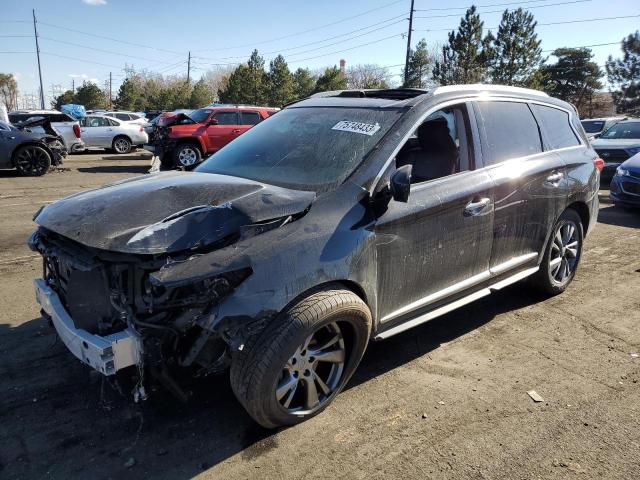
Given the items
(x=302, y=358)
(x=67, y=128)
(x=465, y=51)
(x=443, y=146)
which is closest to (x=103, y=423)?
(x=302, y=358)

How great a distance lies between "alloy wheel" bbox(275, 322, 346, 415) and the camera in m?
2.70

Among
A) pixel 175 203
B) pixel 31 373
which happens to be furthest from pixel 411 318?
pixel 31 373

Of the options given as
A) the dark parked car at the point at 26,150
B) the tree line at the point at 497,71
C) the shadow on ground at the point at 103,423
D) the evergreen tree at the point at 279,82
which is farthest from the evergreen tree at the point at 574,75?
the shadow on ground at the point at 103,423

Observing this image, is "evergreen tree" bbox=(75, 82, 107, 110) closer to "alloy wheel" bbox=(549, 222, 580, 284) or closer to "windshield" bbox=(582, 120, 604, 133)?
"windshield" bbox=(582, 120, 604, 133)

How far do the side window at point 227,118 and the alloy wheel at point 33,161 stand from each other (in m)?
5.03

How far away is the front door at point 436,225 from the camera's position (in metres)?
3.03

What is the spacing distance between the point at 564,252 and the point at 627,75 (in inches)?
2165

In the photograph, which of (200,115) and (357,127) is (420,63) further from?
(357,127)

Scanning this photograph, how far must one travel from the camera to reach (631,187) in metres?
8.80

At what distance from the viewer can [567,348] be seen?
3.79 metres

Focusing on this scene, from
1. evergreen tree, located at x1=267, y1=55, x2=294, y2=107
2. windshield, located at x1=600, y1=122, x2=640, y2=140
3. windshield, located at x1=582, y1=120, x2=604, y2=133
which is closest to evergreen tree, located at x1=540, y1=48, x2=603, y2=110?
evergreen tree, located at x1=267, y1=55, x2=294, y2=107

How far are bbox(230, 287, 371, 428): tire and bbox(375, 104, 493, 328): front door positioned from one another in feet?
1.05

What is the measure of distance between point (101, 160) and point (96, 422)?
1749 centimetres

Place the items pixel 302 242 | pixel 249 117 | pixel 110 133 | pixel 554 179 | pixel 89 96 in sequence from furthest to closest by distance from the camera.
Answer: pixel 89 96 → pixel 110 133 → pixel 249 117 → pixel 554 179 → pixel 302 242
